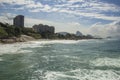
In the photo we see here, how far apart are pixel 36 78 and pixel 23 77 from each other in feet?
5.76

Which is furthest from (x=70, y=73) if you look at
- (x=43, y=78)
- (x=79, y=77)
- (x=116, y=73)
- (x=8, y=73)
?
(x=8, y=73)

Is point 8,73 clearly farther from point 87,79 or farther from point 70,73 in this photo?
point 87,79

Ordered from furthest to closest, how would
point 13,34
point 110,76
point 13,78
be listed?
1. point 13,34
2. point 110,76
3. point 13,78

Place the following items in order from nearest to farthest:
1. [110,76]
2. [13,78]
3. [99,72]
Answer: [13,78] → [110,76] → [99,72]

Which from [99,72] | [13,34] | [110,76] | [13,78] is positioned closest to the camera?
[13,78]

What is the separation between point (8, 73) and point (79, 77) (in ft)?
32.1

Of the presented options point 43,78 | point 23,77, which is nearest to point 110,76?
point 43,78

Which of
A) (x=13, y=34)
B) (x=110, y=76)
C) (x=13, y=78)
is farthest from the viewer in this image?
(x=13, y=34)

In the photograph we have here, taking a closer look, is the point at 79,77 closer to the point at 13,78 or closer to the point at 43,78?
the point at 43,78

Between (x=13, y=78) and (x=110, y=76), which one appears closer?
(x=13, y=78)

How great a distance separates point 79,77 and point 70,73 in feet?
8.29

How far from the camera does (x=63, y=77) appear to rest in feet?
84.4

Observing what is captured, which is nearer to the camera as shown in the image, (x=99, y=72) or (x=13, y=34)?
(x=99, y=72)

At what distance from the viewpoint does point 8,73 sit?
27.6 m
